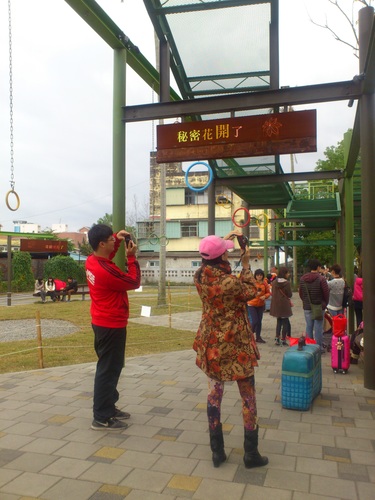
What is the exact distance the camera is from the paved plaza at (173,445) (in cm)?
313

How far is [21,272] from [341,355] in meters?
28.9

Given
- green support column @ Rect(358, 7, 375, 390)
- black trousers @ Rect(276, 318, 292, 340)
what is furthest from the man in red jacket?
black trousers @ Rect(276, 318, 292, 340)

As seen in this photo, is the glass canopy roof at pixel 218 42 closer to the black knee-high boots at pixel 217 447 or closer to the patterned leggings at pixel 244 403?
the patterned leggings at pixel 244 403

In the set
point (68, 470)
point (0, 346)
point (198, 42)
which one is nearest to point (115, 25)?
point (198, 42)

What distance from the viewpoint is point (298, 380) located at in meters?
4.79

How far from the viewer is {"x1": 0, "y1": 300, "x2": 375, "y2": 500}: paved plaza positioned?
3127 millimetres

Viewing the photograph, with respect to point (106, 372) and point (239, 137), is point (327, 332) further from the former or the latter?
point (106, 372)

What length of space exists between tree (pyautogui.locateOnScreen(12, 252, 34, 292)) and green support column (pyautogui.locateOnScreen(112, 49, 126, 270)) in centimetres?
2736

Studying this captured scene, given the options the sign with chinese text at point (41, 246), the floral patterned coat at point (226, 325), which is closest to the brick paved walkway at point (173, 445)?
the floral patterned coat at point (226, 325)

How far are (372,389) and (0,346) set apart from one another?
7.98m

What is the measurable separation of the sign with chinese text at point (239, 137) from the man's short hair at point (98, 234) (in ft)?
7.35

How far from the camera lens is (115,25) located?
6004mm

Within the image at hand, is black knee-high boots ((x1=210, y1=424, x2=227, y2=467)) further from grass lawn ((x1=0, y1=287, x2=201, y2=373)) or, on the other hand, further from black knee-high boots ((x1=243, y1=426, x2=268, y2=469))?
grass lawn ((x1=0, y1=287, x2=201, y2=373))

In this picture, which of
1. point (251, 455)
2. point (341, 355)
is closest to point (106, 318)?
point (251, 455)
